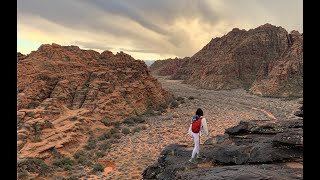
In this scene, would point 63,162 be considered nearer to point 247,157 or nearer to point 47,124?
point 47,124

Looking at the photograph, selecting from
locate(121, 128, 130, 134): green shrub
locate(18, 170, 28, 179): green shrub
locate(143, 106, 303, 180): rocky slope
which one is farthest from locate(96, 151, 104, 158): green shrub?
locate(143, 106, 303, 180): rocky slope

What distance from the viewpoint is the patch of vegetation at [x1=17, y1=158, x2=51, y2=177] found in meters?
13.6

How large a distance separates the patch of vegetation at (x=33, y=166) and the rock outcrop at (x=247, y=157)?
510cm

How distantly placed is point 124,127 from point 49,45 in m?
13.8

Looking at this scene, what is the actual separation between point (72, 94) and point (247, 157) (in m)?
18.3

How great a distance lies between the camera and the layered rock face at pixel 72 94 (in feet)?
57.2

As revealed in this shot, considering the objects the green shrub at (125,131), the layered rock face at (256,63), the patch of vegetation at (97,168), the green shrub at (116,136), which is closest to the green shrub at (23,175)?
the patch of vegetation at (97,168)

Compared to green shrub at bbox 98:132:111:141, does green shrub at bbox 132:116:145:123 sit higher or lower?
higher

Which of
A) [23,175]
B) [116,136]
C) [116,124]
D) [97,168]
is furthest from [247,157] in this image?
[116,124]

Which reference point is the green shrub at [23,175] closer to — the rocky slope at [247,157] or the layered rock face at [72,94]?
the layered rock face at [72,94]

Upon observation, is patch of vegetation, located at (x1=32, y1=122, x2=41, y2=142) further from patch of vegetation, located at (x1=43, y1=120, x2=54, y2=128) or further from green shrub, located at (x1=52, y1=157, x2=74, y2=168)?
green shrub, located at (x1=52, y1=157, x2=74, y2=168)

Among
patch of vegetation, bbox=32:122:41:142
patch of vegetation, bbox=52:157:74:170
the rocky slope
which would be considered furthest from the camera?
patch of vegetation, bbox=32:122:41:142

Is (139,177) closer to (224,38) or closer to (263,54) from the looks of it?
(263,54)
